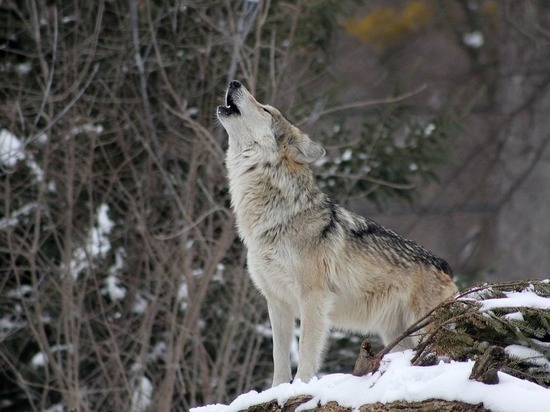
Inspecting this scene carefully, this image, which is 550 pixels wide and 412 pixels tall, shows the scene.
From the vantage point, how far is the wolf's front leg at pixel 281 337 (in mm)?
7164

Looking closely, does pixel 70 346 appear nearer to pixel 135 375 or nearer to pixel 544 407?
pixel 135 375

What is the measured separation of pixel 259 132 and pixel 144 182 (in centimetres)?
518

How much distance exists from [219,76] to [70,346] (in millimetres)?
3809

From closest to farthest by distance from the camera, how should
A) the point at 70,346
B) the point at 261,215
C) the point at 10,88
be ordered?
the point at 261,215 → the point at 70,346 → the point at 10,88

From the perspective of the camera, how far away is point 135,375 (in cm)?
1154

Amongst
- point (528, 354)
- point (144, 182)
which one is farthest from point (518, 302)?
point (144, 182)

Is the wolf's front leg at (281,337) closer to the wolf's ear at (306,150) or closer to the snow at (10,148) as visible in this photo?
the wolf's ear at (306,150)

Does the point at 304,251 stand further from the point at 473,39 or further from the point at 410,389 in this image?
the point at 473,39

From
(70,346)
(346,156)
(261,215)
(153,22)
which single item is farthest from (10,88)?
(261,215)

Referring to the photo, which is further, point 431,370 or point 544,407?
point 431,370

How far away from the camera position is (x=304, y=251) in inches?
287

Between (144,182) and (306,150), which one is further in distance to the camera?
(144,182)

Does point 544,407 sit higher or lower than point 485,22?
lower

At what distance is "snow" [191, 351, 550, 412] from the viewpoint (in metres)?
4.25
